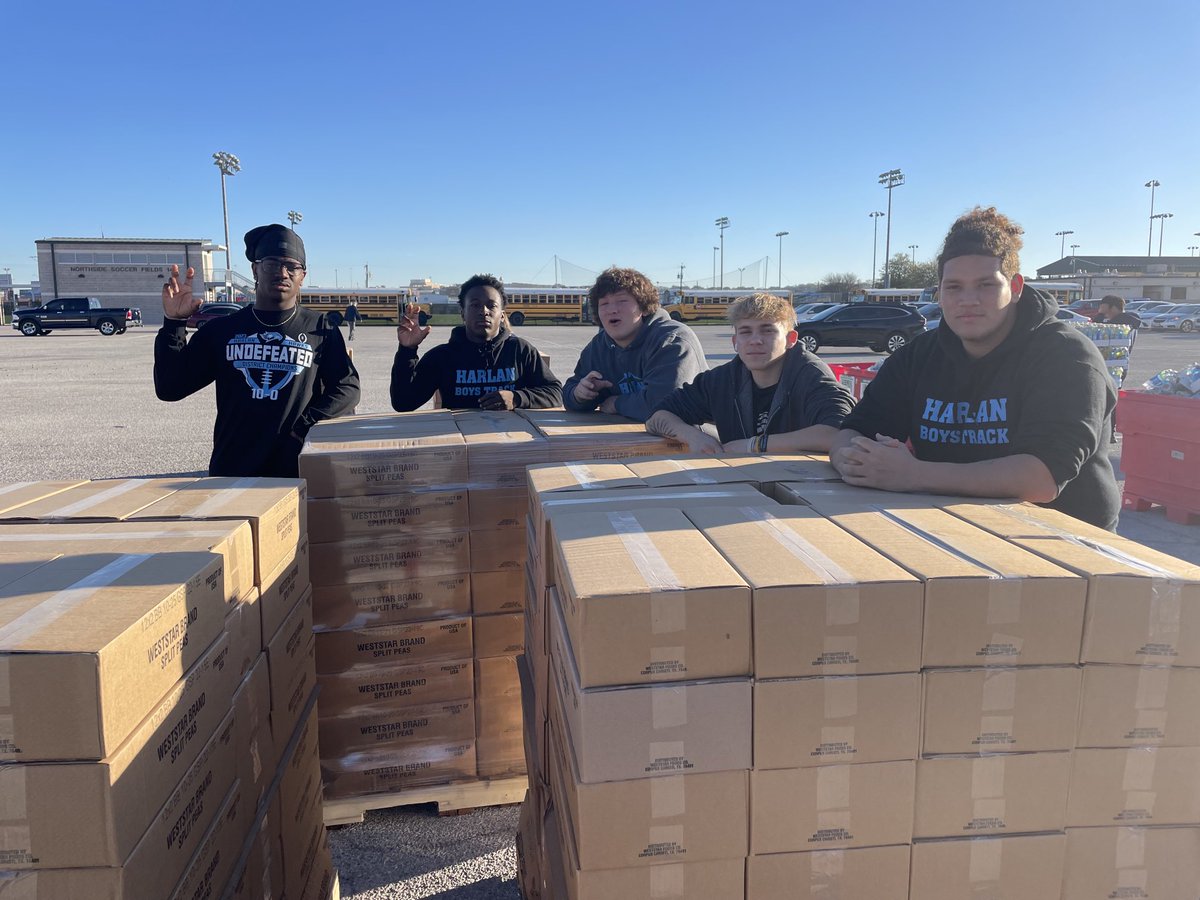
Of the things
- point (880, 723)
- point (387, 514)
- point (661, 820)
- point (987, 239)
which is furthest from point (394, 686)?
point (987, 239)

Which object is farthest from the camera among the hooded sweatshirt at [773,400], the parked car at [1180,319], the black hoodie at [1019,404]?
the parked car at [1180,319]

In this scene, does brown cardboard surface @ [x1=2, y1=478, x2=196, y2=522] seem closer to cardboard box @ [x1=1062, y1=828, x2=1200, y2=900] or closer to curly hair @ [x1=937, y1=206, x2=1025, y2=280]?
cardboard box @ [x1=1062, y1=828, x2=1200, y2=900]

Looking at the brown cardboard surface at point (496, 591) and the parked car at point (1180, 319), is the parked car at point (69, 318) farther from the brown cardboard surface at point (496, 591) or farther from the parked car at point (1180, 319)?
the parked car at point (1180, 319)

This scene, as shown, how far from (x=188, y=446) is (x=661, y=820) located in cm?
945

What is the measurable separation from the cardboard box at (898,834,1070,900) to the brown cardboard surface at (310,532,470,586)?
176 cm

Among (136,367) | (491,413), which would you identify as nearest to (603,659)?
(491,413)

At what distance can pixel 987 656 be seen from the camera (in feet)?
4.66

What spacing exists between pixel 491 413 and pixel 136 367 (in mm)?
19073

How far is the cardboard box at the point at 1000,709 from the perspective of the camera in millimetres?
1424

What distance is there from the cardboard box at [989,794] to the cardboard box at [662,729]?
1.16 ft

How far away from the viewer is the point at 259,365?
11.7 ft

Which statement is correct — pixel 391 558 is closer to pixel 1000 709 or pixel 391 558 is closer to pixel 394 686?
pixel 394 686

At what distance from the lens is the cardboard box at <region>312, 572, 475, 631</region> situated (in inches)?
108

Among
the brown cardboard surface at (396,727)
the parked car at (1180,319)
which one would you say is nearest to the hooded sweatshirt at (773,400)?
the brown cardboard surface at (396,727)
